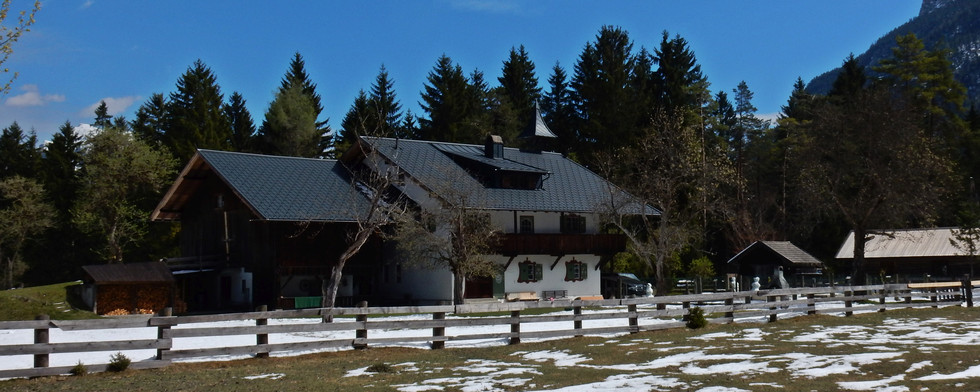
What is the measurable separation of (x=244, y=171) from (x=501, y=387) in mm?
32390

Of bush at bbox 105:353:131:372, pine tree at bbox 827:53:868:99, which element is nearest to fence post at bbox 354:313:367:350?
bush at bbox 105:353:131:372

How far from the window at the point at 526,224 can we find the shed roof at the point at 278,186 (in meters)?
8.19

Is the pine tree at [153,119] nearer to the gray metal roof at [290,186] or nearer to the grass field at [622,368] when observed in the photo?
the gray metal roof at [290,186]

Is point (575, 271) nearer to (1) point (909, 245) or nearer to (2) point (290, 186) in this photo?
(2) point (290, 186)

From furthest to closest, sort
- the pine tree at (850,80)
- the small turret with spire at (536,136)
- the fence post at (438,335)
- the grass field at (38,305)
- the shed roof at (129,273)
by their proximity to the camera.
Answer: the pine tree at (850,80) → the small turret with spire at (536,136) → the shed roof at (129,273) → the grass field at (38,305) → the fence post at (438,335)

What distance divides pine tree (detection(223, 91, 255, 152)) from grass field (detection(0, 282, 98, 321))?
33.0 m

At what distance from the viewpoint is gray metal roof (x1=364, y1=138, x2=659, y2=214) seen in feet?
142

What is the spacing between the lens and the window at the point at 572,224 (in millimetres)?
46094

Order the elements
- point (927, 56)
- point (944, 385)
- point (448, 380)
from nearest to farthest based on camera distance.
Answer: point (944, 385), point (448, 380), point (927, 56)

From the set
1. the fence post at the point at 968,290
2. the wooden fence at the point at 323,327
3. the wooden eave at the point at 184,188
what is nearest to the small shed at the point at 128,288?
the wooden eave at the point at 184,188

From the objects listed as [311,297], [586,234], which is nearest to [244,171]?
[311,297]

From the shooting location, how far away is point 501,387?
13.2 metres

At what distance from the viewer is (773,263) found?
149ft

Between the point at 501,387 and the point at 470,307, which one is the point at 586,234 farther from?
the point at 501,387
